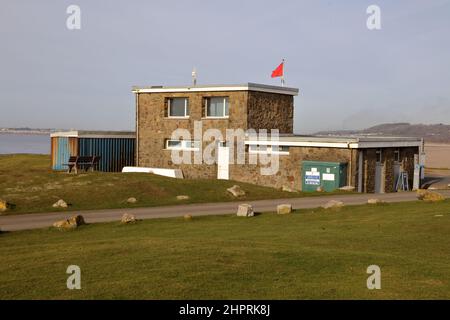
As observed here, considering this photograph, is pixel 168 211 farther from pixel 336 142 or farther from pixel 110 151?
pixel 110 151

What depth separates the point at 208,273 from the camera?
1088 centimetres

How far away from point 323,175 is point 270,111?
781 cm

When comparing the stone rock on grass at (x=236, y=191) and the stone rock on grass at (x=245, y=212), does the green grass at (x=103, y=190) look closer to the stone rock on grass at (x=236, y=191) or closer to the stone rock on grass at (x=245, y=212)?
the stone rock on grass at (x=236, y=191)

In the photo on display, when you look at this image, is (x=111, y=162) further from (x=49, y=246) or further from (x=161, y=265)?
(x=161, y=265)

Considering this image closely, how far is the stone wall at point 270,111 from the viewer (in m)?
37.5

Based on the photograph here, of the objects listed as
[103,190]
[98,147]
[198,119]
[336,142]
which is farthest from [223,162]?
[103,190]

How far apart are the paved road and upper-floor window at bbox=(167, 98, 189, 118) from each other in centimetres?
1350

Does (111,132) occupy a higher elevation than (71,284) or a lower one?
higher

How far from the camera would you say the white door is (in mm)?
37750

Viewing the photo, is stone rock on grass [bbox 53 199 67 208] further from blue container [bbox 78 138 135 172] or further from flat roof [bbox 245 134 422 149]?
flat roof [bbox 245 134 422 149]
